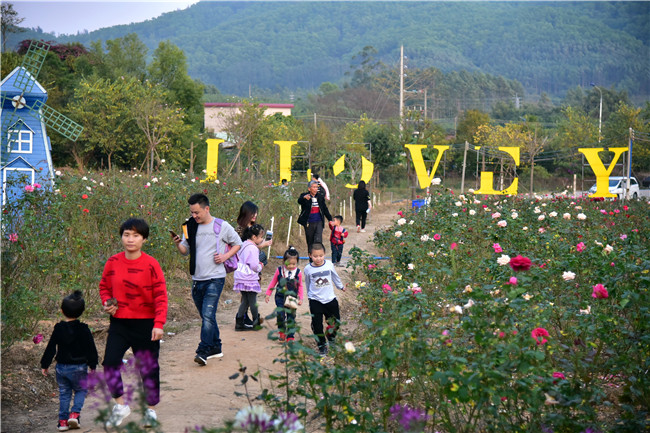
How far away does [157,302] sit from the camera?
5.07 meters

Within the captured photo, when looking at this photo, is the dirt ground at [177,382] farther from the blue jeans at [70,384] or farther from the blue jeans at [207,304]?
the blue jeans at [207,304]

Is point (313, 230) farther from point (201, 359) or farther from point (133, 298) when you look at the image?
point (133, 298)

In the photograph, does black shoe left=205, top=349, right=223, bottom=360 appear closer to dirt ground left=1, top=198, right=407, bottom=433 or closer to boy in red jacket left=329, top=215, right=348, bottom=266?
dirt ground left=1, top=198, right=407, bottom=433

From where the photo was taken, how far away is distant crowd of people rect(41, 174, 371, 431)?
191 inches

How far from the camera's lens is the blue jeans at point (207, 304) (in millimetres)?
6379

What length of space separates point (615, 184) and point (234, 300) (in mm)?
28025

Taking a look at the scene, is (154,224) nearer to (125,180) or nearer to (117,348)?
(125,180)

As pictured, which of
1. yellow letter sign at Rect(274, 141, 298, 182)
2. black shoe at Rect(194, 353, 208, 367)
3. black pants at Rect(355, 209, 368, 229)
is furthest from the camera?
yellow letter sign at Rect(274, 141, 298, 182)

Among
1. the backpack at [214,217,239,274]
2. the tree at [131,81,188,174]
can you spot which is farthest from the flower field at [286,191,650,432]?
the tree at [131,81,188,174]

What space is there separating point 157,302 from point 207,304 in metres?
1.32

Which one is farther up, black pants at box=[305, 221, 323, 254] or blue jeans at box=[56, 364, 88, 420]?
black pants at box=[305, 221, 323, 254]

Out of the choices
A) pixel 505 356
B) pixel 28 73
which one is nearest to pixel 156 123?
pixel 28 73

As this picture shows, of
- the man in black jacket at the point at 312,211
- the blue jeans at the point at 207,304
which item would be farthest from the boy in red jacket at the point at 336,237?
the blue jeans at the point at 207,304

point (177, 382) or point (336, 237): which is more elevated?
point (336, 237)
